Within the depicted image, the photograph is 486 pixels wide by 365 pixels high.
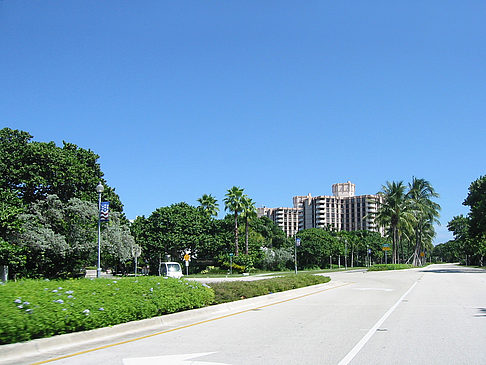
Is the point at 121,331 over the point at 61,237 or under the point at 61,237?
under

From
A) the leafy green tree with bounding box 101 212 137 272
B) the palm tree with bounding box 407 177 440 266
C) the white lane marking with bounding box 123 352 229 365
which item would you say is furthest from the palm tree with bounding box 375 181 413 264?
the white lane marking with bounding box 123 352 229 365

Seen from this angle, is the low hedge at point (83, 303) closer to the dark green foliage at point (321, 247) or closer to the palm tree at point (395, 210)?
the palm tree at point (395, 210)

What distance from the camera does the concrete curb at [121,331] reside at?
838cm

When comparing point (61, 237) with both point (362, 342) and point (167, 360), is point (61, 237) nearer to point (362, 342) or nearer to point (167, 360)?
point (167, 360)

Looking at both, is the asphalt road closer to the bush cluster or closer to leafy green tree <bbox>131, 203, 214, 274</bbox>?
the bush cluster

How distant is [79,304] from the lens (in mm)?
10266

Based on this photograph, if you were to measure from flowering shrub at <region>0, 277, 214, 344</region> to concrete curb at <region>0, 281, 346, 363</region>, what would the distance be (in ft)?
0.57

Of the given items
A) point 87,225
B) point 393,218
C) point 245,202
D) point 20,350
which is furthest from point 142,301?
point 393,218

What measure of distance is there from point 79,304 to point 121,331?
1319 mm

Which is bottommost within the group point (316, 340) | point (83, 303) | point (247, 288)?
point (247, 288)

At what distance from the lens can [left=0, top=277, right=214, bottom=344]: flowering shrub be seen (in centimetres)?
870

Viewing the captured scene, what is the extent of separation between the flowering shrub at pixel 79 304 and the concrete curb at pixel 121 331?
172 millimetres

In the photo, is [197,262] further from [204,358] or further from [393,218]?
[204,358]

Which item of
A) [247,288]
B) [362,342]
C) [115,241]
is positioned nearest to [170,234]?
[115,241]
